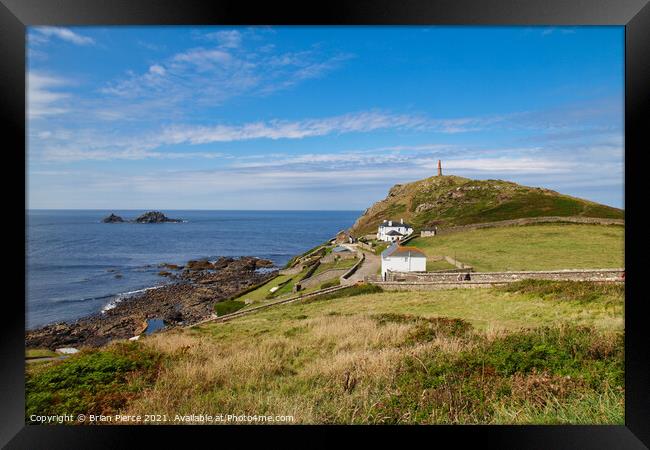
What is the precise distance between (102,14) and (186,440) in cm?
448

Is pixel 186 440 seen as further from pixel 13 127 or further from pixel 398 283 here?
pixel 398 283

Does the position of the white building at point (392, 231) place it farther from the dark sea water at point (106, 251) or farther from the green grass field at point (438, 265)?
the dark sea water at point (106, 251)

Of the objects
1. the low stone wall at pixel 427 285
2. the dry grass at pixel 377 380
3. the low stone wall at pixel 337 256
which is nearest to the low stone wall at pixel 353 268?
the low stone wall at pixel 337 256

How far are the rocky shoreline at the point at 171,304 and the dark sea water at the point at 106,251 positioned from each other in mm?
332

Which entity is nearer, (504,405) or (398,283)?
(504,405)

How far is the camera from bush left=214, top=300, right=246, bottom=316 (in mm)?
10434

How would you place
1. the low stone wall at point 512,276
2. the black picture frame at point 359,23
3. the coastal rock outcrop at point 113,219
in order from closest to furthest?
the black picture frame at point 359,23
the low stone wall at point 512,276
the coastal rock outcrop at point 113,219

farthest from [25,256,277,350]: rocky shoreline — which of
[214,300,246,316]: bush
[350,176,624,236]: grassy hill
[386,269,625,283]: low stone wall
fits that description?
[386,269,625,283]: low stone wall

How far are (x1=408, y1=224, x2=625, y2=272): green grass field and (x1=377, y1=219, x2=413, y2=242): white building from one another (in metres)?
0.70

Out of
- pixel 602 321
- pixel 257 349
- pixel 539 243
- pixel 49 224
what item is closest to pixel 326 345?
pixel 257 349

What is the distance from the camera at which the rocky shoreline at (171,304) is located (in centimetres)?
654

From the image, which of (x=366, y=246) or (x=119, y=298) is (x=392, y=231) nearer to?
(x=366, y=246)

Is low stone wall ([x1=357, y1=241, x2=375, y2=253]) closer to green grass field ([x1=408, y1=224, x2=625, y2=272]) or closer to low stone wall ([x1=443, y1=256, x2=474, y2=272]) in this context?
green grass field ([x1=408, y1=224, x2=625, y2=272])

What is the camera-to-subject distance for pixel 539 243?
429 inches
